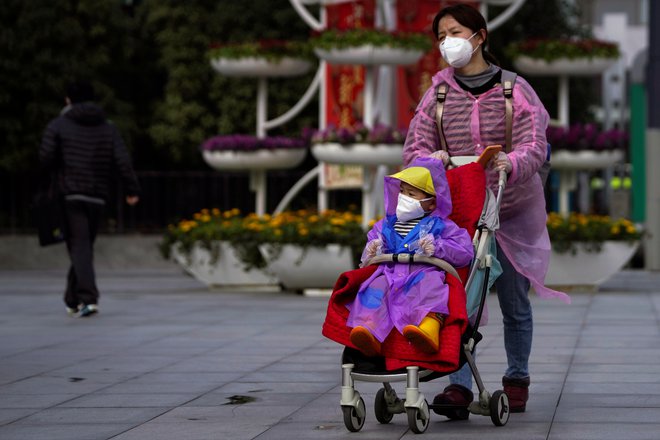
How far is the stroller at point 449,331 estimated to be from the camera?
6.59 metres

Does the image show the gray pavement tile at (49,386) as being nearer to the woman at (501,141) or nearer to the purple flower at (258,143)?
the woman at (501,141)

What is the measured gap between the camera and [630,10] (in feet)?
309

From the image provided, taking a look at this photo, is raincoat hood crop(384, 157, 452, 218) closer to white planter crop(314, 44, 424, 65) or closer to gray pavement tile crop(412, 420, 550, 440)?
gray pavement tile crop(412, 420, 550, 440)

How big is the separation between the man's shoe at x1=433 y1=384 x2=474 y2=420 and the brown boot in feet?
0.92

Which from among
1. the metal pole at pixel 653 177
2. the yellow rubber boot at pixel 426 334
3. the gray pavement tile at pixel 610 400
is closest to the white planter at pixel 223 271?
the metal pole at pixel 653 177

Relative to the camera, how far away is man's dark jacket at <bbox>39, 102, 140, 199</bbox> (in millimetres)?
13312

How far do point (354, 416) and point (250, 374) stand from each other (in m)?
2.45

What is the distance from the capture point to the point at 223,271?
57.3 feet

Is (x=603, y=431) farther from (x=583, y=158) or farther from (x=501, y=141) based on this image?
(x=583, y=158)

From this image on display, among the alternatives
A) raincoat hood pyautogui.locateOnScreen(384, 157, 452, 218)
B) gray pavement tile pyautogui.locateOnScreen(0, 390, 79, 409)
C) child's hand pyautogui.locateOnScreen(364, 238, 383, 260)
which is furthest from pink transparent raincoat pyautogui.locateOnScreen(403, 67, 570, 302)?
gray pavement tile pyautogui.locateOnScreen(0, 390, 79, 409)

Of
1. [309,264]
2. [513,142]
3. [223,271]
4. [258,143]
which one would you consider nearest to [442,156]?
[513,142]

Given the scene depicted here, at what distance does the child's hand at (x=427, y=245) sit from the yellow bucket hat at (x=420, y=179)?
213 millimetres

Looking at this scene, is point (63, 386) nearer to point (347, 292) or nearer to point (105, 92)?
point (347, 292)

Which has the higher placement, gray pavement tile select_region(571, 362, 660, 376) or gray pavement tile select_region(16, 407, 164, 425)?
gray pavement tile select_region(16, 407, 164, 425)
